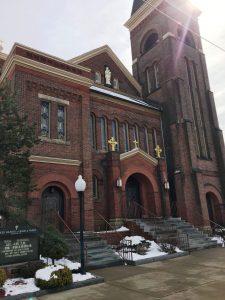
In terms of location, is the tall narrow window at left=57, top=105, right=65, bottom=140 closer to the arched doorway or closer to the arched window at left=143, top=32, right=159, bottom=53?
the arched doorway

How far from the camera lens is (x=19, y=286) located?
8469 millimetres

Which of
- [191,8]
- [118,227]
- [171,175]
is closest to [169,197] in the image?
[171,175]

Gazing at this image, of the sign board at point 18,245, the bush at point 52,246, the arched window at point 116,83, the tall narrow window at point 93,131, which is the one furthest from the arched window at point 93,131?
the sign board at point 18,245

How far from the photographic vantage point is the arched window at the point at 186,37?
28.0 metres

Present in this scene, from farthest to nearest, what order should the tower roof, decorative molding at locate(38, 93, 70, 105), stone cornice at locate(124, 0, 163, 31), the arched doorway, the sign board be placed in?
the tower roof
stone cornice at locate(124, 0, 163, 31)
decorative molding at locate(38, 93, 70, 105)
the arched doorway
the sign board

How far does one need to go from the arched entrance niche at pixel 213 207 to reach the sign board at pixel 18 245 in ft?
57.6

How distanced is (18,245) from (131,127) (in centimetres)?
1448

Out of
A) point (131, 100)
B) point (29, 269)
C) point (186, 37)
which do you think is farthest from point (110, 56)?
point (29, 269)

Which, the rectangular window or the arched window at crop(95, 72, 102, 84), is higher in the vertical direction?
the arched window at crop(95, 72, 102, 84)

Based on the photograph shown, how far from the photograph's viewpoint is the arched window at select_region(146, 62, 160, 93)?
90.0 ft

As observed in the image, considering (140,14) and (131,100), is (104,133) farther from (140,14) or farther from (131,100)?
(140,14)

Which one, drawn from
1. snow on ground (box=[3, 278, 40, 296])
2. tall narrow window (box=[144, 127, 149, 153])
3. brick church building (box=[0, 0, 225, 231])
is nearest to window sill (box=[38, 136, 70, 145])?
brick church building (box=[0, 0, 225, 231])

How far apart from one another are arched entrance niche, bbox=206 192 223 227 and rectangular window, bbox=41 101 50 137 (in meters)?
14.6

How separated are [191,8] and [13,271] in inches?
1185
